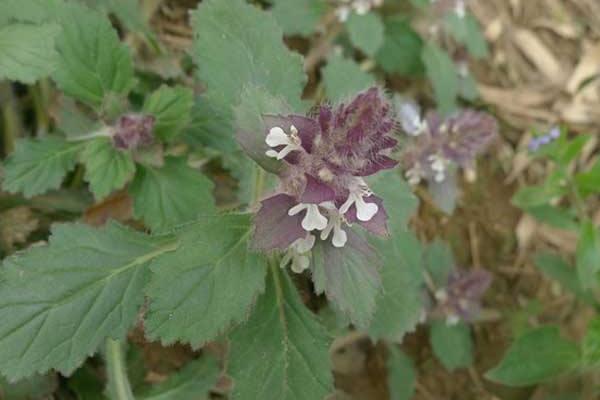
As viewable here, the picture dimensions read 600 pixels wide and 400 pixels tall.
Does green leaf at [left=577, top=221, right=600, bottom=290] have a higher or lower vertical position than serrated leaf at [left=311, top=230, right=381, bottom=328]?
lower

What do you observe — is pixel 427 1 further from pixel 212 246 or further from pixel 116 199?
pixel 212 246

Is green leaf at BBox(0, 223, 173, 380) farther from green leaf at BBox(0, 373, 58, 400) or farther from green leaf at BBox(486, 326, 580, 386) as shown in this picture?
green leaf at BBox(486, 326, 580, 386)

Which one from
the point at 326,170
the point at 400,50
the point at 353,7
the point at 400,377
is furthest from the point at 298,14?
the point at 326,170

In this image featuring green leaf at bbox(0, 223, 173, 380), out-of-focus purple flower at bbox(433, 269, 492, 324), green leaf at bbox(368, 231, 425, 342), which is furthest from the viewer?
out-of-focus purple flower at bbox(433, 269, 492, 324)

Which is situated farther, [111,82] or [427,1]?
[427,1]

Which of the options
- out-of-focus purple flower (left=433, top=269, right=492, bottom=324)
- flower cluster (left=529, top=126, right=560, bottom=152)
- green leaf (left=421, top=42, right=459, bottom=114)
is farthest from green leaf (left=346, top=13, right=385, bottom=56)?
out-of-focus purple flower (left=433, top=269, right=492, bottom=324)

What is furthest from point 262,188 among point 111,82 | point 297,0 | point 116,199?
point 297,0

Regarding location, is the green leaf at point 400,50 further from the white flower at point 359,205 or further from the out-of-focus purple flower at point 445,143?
the white flower at point 359,205
